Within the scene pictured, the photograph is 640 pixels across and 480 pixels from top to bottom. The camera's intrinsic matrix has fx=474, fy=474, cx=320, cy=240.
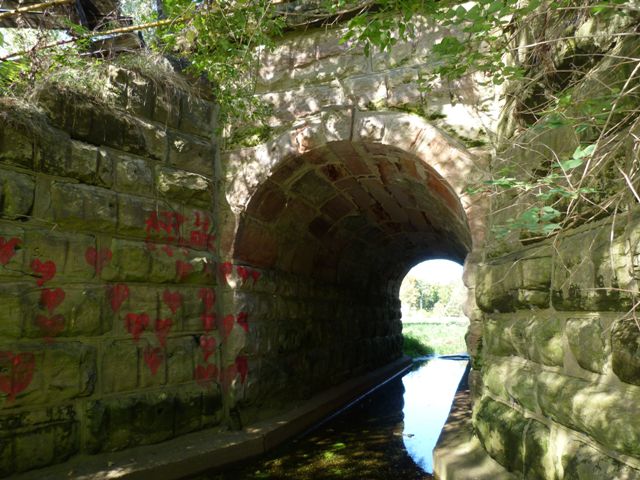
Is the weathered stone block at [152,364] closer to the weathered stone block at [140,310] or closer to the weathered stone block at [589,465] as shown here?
the weathered stone block at [140,310]

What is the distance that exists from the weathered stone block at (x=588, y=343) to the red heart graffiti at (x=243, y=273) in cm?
271

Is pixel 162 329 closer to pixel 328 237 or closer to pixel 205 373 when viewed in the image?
pixel 205 373

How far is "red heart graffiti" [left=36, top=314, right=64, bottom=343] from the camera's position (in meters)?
2.84

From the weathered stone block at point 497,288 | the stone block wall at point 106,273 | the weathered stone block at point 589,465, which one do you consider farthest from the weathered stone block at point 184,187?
the weathered stone block at point 589,465

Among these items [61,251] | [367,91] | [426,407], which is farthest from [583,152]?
[426,407]

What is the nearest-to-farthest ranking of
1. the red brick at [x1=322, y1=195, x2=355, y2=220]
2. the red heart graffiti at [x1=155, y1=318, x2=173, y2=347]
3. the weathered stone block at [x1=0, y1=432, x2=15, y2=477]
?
the weathered stone block at [x1=0, y1=432, x2=15, y2=477] < the red heart graffiti at [x1=155, y1=318, x2=173, y2=347] < the red brick at [x1=322, y1=195, x2=355, y2=220]

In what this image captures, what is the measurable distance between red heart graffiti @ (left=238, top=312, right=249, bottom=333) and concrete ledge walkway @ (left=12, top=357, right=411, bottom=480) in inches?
32.2

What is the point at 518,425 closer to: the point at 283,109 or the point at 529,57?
the point at 529,57

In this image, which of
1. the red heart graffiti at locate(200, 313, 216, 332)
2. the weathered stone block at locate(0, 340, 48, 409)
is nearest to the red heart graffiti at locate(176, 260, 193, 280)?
the red heart graffiti at locate(200, 313, 216, 332)

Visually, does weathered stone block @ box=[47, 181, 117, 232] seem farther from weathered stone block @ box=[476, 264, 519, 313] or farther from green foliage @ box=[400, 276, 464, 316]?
green foliage @ box=[400, 276, 464, 316]

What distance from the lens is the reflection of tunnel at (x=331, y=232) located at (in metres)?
4.01

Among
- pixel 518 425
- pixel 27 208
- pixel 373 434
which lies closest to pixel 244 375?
pixel 373 434

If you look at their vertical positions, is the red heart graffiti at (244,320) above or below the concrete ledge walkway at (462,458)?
above

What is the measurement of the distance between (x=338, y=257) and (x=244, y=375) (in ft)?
8.23
